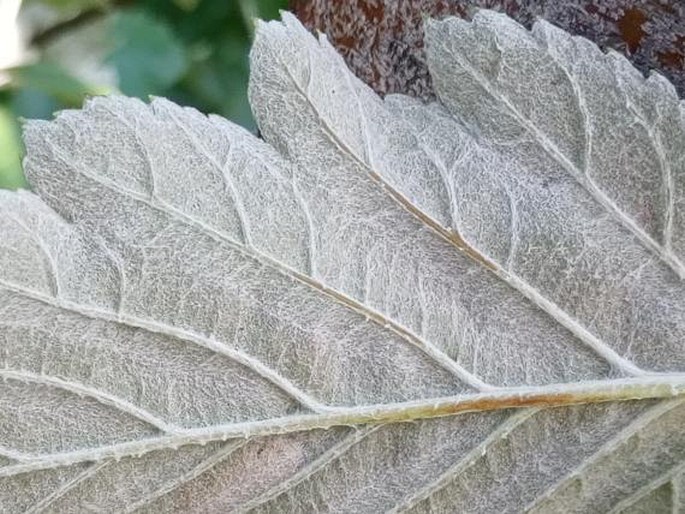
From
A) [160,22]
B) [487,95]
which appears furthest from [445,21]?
[160,22]

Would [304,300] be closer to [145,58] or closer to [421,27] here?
[421,27]

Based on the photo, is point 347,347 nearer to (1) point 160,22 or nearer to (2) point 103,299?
(2) point 103,299

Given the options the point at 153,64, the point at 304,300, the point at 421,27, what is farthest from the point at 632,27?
the point at 153,64

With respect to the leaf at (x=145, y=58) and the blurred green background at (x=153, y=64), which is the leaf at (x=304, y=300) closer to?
the blurred green background at (x=153, y=64)

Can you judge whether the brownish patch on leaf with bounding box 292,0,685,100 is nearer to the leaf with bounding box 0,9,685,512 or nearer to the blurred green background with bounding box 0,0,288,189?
the leaf with bounding box 0,9,685,512

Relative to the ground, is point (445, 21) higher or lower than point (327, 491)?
higher

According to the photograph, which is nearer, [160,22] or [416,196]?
[416,196]
